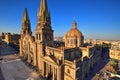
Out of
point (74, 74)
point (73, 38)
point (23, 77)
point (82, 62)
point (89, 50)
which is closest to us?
point (74, 74)

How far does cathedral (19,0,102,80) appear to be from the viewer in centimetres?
2752

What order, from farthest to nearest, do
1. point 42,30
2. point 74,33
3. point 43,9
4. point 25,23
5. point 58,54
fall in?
point 25,23, point 74,33, point 43,9, point 42,30, point 58,54

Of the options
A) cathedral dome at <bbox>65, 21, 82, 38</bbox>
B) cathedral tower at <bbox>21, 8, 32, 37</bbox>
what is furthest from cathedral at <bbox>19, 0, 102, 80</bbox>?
cathedral tower at <bbox>21, 8, 32, 37</bbox>

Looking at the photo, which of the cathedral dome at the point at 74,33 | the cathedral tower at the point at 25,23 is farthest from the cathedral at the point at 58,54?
the cathedral tower at the point at 25,23

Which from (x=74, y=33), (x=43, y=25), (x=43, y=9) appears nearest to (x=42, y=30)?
(x=43, y=25)

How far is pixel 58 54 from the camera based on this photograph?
3159cm

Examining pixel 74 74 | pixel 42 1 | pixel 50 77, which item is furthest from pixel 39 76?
pixel 42 1

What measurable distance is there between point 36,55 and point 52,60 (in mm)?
12848

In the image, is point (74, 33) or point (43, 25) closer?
point (43, 25)

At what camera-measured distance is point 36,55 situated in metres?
40.7

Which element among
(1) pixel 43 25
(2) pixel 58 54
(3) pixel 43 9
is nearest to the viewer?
(2) pixel 58 54

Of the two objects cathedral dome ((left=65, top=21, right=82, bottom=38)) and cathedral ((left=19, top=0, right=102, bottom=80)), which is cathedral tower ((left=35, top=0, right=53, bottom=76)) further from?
cathedral dome ((left=65, top=21, right=82, bottom=38))

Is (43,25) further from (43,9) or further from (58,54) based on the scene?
(58,54)

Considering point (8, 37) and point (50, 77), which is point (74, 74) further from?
point (8, 37)
